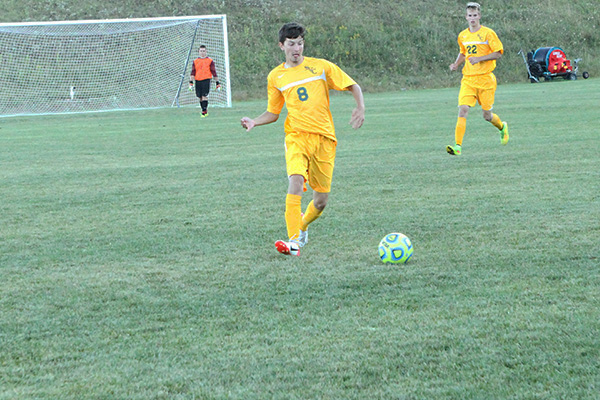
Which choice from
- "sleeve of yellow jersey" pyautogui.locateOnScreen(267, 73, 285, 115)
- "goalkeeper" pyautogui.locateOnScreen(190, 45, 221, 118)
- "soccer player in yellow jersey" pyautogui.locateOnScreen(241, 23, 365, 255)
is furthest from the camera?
"goalkeeper" pyautogui.locateOnScreen(190, 45, 221, 118)

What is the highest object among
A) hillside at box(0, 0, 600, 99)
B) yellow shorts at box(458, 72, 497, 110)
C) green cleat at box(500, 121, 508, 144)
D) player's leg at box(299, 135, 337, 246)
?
player's leg at box(299, 135, 337, 246)

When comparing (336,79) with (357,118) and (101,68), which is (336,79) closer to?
(357,118)

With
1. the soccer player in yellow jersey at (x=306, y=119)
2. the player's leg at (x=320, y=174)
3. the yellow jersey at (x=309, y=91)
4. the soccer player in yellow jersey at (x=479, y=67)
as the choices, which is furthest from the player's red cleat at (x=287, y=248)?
the soccer player in yellow jersey at (x=479, y=67)

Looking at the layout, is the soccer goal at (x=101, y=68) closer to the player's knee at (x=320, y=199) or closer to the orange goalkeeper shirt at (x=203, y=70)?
the orange goalkeeper shirt at (x=203, y=70)

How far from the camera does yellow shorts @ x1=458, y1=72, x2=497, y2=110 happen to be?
10.6 m

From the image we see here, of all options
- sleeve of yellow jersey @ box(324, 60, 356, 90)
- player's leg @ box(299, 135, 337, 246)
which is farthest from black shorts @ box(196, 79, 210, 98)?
player's leg @ box(299, 135, 337, 246)

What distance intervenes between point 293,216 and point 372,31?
3109cm

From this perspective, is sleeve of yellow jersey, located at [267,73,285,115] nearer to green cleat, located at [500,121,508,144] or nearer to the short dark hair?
the short dark hair

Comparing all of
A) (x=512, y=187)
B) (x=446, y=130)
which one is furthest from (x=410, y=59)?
(x=512, y=187)

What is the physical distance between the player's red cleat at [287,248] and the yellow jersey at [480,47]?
622 centimetres

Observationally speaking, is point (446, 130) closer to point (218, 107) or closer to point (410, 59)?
point (218, 107)

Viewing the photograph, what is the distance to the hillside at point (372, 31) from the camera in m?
33.0

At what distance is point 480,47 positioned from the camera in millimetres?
10680

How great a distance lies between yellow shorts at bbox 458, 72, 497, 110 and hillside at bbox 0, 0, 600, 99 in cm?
1991
